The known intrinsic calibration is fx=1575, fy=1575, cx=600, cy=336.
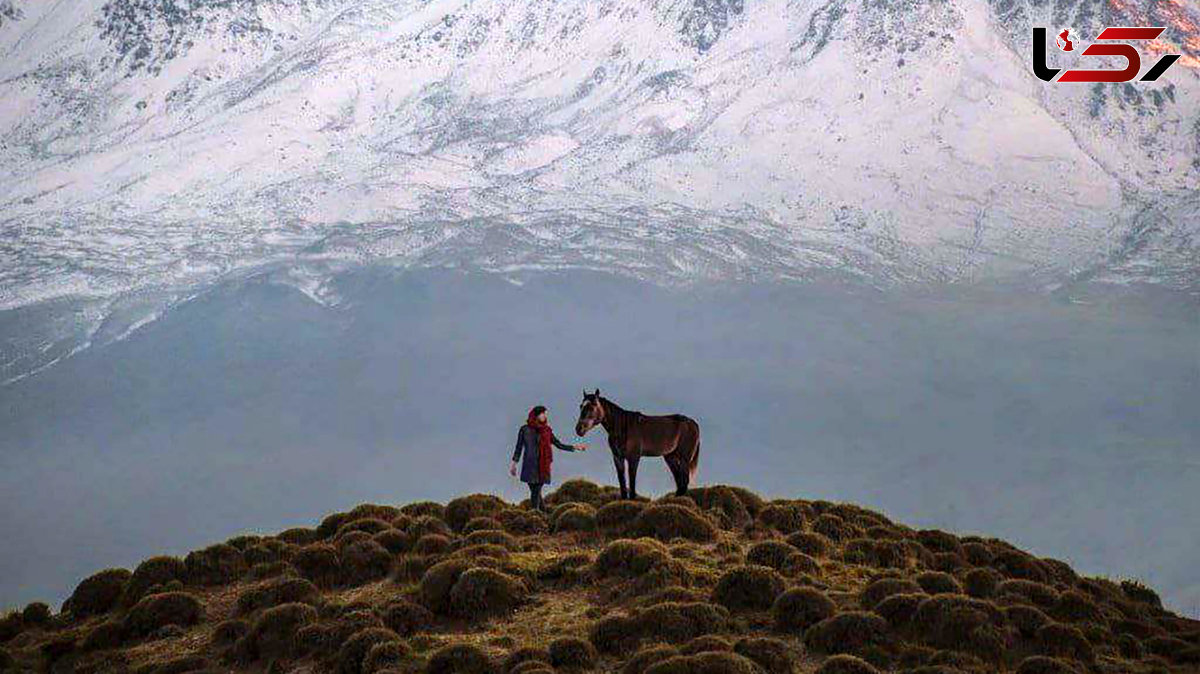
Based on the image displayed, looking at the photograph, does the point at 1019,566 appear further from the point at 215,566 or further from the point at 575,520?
the point at 215,566

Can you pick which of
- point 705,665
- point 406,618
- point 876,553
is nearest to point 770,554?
point 876,553

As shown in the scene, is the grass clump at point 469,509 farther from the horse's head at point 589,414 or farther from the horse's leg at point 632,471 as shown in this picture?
the horse's head at point 589,414

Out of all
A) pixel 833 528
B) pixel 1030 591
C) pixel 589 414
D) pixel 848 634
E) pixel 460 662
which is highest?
pixel 589 414

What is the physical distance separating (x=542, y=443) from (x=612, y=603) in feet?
31.9

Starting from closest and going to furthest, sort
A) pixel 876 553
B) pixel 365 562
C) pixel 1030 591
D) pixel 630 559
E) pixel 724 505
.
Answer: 1. pixel 630 559
2. pixel 1030 591
3. pixel 365 562
4. pixel 876 553
5. pixel 724 505

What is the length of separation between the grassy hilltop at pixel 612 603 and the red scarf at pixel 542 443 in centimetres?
160

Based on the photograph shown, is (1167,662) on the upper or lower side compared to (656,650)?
lower

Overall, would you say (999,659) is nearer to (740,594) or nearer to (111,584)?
(740,594)

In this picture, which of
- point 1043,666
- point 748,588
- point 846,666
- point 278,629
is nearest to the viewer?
point 846,666

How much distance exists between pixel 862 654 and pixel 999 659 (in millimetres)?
3481

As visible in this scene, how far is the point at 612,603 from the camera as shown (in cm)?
4128

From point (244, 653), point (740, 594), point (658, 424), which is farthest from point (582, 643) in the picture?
point (658, 424)

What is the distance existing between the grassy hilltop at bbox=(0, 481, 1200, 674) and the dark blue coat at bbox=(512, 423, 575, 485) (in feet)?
5.00

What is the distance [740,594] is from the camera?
40.6m
